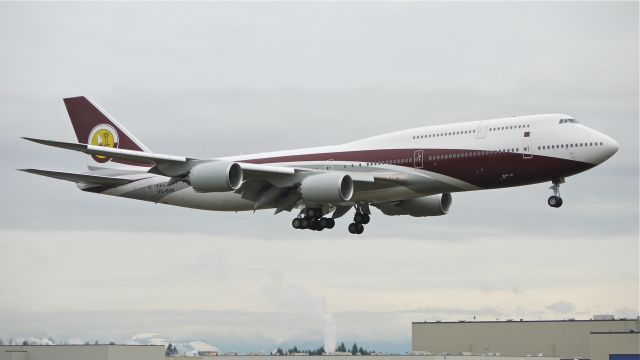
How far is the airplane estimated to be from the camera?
71562 mm

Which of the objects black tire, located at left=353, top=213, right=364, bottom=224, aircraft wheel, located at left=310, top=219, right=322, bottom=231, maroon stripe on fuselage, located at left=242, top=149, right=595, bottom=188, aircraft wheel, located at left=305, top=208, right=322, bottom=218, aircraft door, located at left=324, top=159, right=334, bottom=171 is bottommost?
aircraft wheel, located at left=310, top=219, right=322, bottom=231

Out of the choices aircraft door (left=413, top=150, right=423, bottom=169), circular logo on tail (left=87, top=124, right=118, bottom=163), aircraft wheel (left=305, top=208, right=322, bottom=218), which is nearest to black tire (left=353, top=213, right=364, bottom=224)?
aircraft wheel (left=305, top=208, right=322, bottom=218)

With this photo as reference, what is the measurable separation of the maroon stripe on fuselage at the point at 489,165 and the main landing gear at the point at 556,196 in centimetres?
81

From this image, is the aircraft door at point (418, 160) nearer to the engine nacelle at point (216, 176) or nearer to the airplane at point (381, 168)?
the airplane at point (381, 168)

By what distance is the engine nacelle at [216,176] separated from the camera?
73.1 metres

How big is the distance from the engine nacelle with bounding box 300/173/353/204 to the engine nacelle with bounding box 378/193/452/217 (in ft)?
35.6

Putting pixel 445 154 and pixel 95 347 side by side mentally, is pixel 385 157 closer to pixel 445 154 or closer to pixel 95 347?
pixel 445 154

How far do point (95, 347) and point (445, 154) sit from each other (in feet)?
93.0

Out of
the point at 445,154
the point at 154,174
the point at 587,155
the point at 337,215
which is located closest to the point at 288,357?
the point at 337,215

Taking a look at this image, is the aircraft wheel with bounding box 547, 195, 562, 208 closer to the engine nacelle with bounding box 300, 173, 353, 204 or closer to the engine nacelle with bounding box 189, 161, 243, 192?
the engine nacelle with bounding box 300, 173, 353, 204

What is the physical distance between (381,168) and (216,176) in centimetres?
1053

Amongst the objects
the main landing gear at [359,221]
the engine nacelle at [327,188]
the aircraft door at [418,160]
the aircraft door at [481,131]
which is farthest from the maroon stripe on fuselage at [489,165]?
the main landing gear at [359,221]

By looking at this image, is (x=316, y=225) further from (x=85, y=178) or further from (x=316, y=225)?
(x=85, y=178)

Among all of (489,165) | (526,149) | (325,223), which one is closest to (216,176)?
(325,223)
